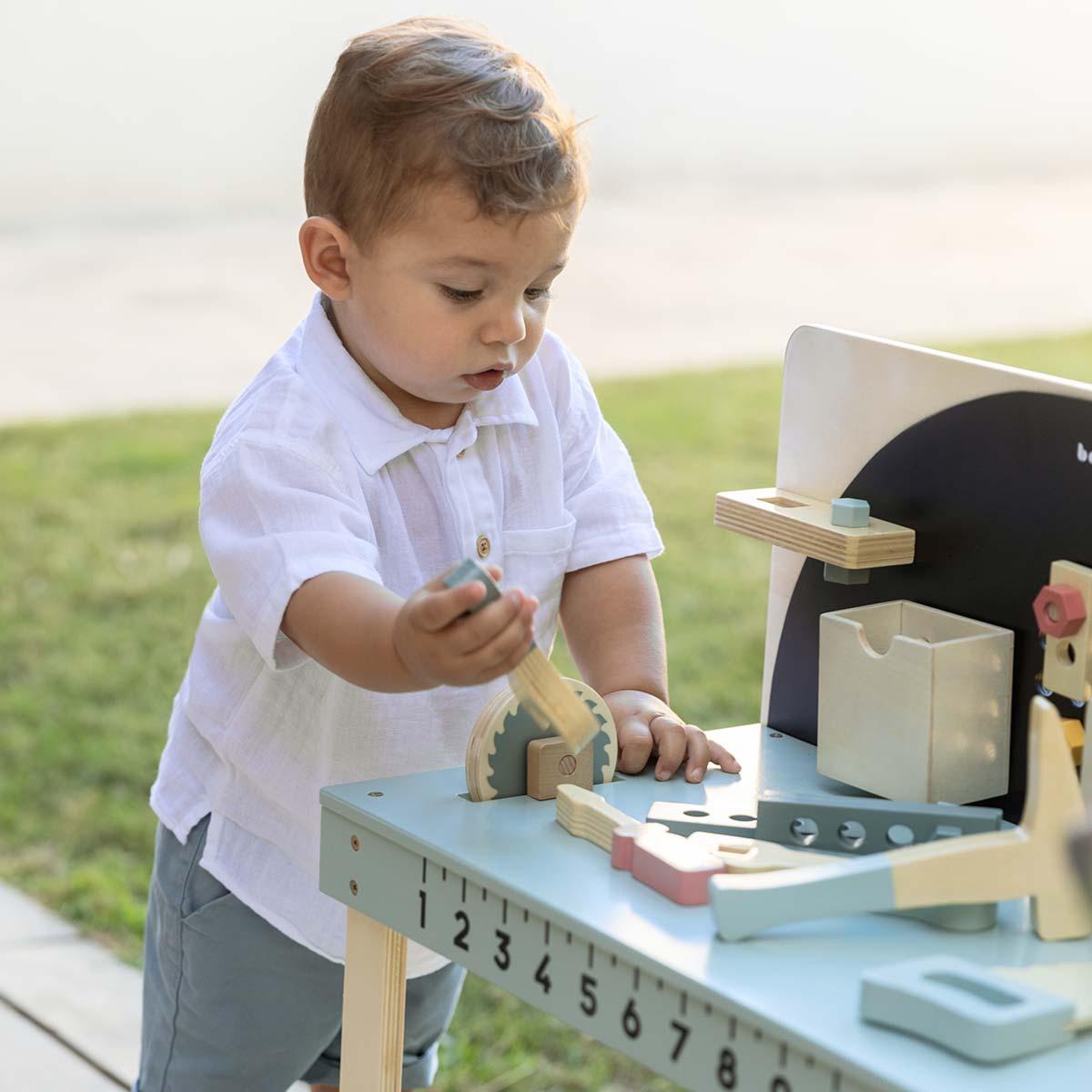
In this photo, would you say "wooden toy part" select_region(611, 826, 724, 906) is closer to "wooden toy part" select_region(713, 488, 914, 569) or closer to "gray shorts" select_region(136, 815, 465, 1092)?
"wooden toy part" select_region(713, 488, 914, 569)

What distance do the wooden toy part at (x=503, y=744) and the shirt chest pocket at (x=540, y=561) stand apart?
0.25 meters

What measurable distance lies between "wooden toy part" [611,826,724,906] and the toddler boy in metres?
0.13

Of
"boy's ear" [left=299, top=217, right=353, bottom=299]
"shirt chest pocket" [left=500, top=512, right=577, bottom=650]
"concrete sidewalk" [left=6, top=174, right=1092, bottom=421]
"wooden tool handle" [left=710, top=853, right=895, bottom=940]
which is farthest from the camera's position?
"concrete sidewalk" [left=6, top=174, right=1092, bottom=421]

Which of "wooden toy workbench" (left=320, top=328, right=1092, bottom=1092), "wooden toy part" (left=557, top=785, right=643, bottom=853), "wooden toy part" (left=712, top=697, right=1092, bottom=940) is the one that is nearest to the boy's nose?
"wooden toy workbench" (left=320, top=328, right=1092, bottom=1092)

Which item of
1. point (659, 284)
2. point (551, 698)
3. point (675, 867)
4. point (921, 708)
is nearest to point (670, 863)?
point (675, 867)

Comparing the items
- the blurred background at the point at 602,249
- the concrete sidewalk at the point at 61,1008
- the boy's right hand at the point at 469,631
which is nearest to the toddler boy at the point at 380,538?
the boy's right hand at the point at 469,631

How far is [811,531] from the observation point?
1167 millimetres

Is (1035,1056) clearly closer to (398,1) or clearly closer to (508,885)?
(508,885)

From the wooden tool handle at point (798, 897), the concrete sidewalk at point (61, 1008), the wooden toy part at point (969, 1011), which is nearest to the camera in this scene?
the wooden toy part at point (969, 1011)

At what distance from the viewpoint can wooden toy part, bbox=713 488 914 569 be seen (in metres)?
1.13

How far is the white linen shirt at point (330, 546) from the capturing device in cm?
115

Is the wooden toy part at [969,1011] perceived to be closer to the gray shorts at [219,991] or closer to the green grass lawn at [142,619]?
the gray shorts at [219,991]

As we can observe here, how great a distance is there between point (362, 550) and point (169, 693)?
2.13m

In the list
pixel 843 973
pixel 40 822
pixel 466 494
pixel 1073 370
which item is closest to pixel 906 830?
pixel 843 973
